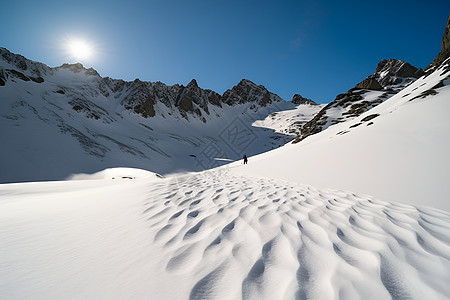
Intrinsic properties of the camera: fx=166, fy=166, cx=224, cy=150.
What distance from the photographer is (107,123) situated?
34.3 metres

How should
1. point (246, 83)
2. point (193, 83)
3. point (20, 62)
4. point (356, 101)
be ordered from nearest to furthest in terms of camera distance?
1. point (356, 101)
2. point (20, 62)
3. point (193, 83)
4. point (246, 83)

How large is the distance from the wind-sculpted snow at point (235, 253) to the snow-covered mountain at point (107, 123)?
1631cm

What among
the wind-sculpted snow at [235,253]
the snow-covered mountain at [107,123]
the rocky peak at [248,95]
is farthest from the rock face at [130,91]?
the wind-sculpted snow at [235,253]

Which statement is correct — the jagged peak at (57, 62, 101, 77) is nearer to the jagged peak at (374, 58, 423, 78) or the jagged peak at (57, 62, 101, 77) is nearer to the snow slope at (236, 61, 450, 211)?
the snow slope at (236, 61, 450, 211)

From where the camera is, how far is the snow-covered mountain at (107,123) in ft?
50.8

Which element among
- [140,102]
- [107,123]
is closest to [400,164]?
[107,123]

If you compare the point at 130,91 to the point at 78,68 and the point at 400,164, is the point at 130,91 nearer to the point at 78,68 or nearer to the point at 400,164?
the point at 78,68

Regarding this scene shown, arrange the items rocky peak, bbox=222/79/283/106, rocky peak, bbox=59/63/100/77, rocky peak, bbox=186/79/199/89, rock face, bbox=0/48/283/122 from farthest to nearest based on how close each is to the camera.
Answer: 1. rocky peak, bbox=222/79/283/106
2. rocky peak, bbox=186/79/199/89
3. rocky peak, bbox=59/63/100/77
4. rock face, bbox=0/48/283/122

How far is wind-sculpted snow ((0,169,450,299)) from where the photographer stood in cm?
110

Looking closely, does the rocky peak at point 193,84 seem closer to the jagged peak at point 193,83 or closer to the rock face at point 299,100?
the jagged peak at point 193,83

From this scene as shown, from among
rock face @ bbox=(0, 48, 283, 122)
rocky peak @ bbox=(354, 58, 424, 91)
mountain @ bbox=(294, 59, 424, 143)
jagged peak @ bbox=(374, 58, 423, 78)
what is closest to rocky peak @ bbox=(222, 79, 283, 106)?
rock face @ bbox=(0, 48, 283, 122)

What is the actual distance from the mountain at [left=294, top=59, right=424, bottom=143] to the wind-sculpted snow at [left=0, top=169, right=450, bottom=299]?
2693 centimetres

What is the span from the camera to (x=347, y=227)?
1.86 metres

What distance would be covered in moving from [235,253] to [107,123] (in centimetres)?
4137
